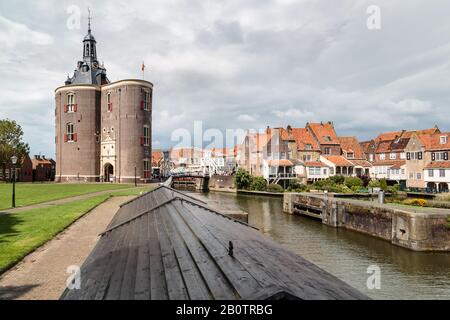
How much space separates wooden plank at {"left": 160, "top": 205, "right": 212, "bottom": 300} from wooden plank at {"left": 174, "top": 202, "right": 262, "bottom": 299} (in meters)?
0.47

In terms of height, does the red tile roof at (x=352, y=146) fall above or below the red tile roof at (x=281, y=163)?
above

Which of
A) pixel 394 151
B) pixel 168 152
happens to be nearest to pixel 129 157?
pixel 394 151

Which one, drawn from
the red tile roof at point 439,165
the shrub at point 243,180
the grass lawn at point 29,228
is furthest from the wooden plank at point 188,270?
the red tile roof at point 439,165

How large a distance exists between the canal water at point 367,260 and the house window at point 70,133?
5802 cm

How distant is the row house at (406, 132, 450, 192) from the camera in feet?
172

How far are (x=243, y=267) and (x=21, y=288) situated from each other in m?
7.41

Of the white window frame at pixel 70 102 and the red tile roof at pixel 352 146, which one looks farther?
the red tile roof at pixel 352 146

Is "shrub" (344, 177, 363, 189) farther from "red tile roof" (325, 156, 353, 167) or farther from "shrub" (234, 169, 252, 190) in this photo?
"shrub" (234, 169, 252, 190)

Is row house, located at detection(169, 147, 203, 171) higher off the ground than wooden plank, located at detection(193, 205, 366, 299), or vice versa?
row house, located at detection(169, 147, 203, 171)

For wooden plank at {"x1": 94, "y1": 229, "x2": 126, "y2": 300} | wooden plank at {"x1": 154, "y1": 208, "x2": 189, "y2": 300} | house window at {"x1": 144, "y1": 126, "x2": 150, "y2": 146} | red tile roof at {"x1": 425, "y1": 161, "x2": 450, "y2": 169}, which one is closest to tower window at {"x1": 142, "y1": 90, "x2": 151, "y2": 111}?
house window at {"x1": 144, "y1": 126, "x2": 150, "y2": 146}

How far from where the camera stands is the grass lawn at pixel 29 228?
12.7 metres

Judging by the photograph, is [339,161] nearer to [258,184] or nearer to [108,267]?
[258,184]

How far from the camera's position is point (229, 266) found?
20.7ft

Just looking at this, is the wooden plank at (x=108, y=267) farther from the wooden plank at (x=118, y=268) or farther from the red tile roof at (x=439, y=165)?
the red tile roof at (x=439, y=165)
